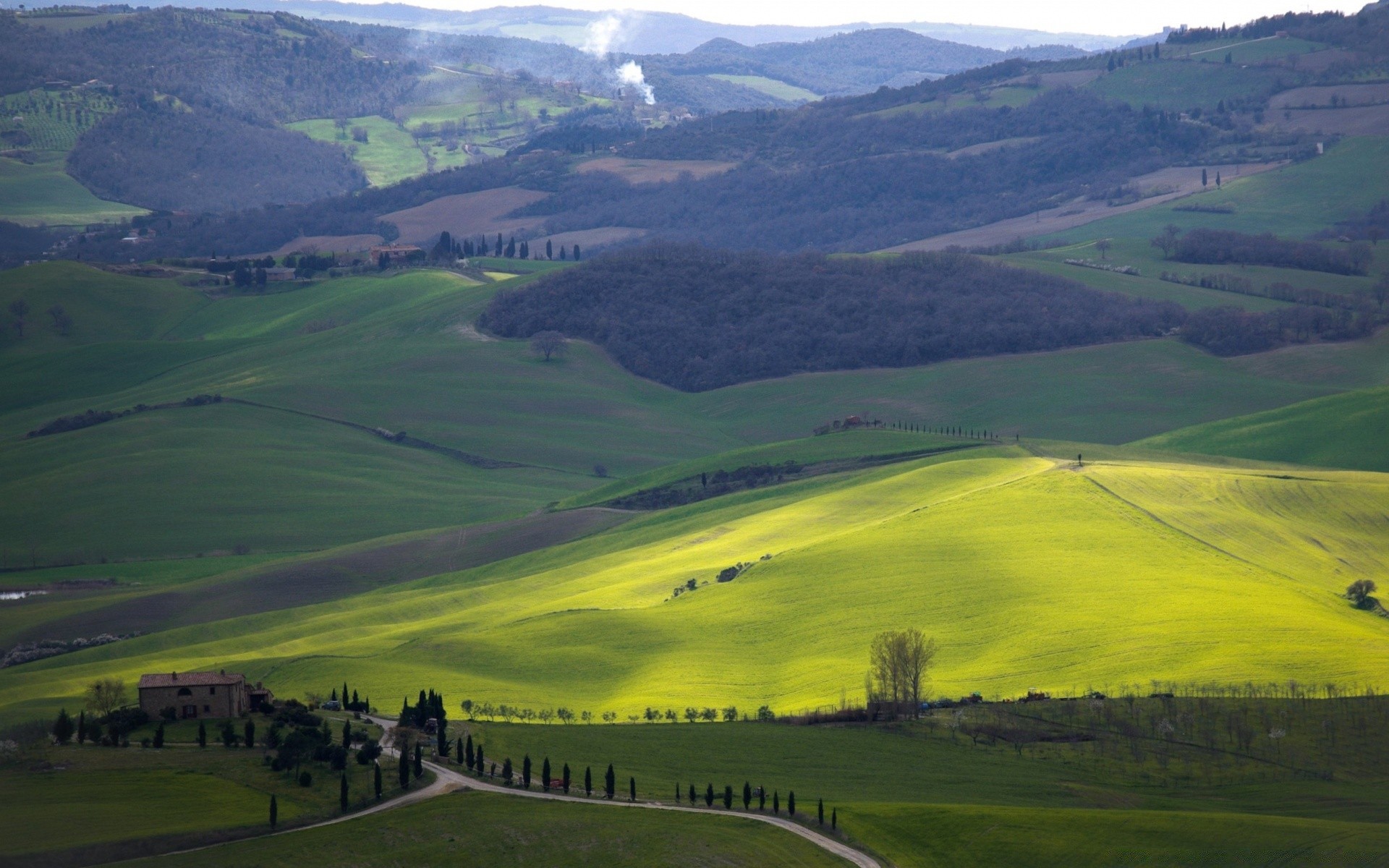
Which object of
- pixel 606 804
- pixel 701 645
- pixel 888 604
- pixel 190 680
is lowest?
pixel 701 645

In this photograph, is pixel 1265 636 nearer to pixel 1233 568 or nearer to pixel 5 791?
pixel 1233 568

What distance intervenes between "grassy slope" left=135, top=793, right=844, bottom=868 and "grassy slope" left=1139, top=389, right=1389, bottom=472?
11244 cm

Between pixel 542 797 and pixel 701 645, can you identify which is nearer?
pixel 542 797

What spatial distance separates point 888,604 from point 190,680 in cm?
4975

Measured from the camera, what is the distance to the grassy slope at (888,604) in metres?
106

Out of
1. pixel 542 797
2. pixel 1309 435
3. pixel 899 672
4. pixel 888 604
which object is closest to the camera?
pixel 542 797

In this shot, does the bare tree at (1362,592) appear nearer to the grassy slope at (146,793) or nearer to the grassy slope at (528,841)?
the grassy slope at (528,841)

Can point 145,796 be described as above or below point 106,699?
above

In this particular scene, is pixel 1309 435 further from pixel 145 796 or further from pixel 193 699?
pixel 145 796

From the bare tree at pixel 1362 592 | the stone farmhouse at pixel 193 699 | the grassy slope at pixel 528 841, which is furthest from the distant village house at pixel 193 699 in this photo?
the bare tree at pixel 1362 592

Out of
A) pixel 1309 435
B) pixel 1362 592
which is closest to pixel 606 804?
pixel 1362 592

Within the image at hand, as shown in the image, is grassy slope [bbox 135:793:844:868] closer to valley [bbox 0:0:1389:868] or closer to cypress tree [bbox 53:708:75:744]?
valley [bbox 0:0:1389:868]

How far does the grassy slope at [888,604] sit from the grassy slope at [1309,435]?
24.1 metres

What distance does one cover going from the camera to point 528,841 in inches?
2736
